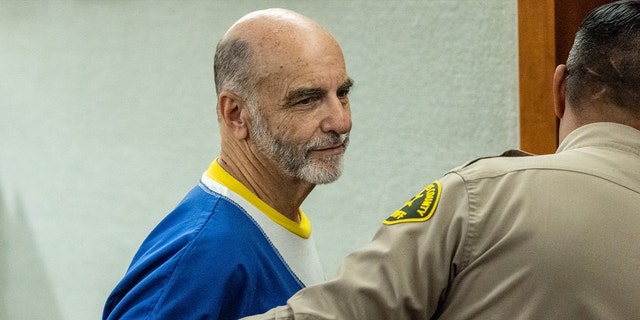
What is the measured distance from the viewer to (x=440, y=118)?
1.94 m

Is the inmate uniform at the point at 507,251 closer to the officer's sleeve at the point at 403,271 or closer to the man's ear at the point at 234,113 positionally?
the officer's sleeve at the point at 403,271

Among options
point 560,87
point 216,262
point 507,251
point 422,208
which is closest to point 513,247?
point 507,251

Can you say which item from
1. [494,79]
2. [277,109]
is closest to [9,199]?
[494,79]

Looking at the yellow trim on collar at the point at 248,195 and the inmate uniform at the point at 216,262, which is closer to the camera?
the inmate uniform at the point at 216,262

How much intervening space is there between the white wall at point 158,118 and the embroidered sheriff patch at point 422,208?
0.87 meters

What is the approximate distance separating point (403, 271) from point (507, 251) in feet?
0.37

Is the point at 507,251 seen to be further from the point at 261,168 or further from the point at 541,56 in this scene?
the point at 541,56

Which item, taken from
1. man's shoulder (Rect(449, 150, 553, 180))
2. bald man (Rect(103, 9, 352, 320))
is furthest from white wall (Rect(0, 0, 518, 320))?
man's shoulder (Rect(449, 150, 553, 180))

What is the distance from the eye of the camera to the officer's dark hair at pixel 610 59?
1020 mm

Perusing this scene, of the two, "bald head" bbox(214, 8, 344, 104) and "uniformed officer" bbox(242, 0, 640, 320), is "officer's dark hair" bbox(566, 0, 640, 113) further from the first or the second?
"bald head" bbox(214, 8, 344, 104)

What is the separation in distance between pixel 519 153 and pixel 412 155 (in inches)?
35.3

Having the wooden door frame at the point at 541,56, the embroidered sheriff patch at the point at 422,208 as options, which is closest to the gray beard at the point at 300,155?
the embroidered sheriff patch at the point at 422,208

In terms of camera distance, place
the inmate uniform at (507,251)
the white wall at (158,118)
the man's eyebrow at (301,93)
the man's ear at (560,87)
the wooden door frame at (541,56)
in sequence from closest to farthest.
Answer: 1. the inmate uniform at (507,251)
2. the man's ear at (560,87)
3. the man's eyebrow at (301,93)
4. the wooden door frame at (541,56)
5. the white wall at (158,118)

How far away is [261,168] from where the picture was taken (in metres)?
1.28
